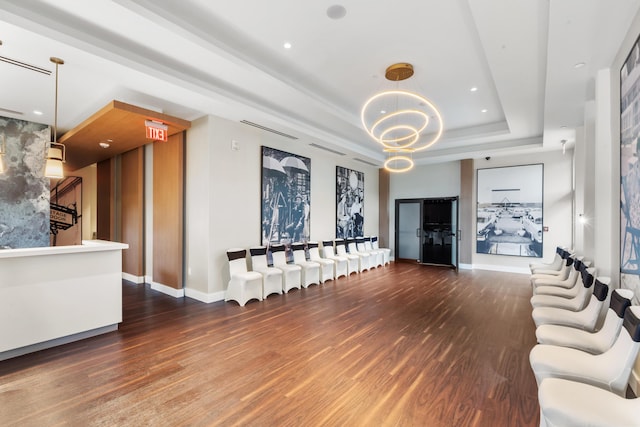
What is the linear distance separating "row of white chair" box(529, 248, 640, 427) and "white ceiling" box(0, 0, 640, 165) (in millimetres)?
2677

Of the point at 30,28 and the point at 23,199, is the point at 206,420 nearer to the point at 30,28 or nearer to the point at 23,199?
the point at 30,28

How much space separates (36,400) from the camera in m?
2.45

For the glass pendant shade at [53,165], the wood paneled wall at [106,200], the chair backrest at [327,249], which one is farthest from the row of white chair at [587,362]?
the wood paneled wall at [106,200]

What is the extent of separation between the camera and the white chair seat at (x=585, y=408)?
5.06ft

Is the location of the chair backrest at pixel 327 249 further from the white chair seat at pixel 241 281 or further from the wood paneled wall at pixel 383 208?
the wood paneled wall at pixel 383 208

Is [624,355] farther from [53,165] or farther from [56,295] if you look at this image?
[53,165]

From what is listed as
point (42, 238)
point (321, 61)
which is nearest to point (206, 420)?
point (321, 61)

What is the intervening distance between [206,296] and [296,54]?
4.27 meters

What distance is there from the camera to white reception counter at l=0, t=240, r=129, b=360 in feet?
10.3

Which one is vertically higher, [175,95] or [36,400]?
[175,95]

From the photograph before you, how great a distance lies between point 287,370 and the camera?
2953 mm

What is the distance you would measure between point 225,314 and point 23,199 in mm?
5054

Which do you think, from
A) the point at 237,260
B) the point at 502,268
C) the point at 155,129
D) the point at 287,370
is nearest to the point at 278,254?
the point at 237,260

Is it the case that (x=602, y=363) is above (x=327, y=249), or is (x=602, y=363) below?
below
